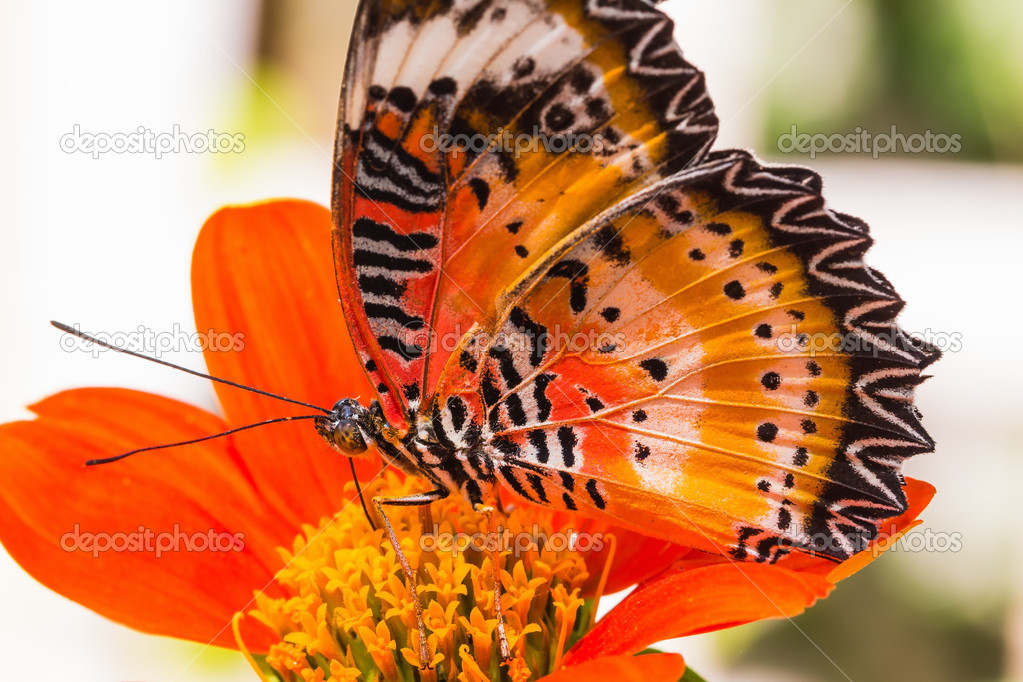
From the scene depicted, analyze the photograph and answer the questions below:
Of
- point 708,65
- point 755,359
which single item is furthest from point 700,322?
point 708,65

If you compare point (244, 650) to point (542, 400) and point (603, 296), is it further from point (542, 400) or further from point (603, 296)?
point (603, 296)

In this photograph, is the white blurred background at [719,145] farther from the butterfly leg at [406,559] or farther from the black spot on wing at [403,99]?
the black spot on wing at [403,99]

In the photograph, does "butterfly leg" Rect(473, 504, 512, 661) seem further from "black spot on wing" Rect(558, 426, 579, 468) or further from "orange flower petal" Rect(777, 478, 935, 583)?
"orange flower petal" Rect(777, 478, 935, 583)

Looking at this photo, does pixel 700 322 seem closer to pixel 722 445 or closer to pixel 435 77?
pixel 722 445

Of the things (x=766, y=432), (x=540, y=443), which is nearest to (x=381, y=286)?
(x=540, y=443)

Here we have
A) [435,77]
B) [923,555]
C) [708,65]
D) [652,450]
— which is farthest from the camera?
[708,65]

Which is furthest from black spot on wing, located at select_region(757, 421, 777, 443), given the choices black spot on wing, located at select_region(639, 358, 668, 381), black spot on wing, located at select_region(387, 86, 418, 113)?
black spot on wing, located at select_region(387, 86, 418, 113)
